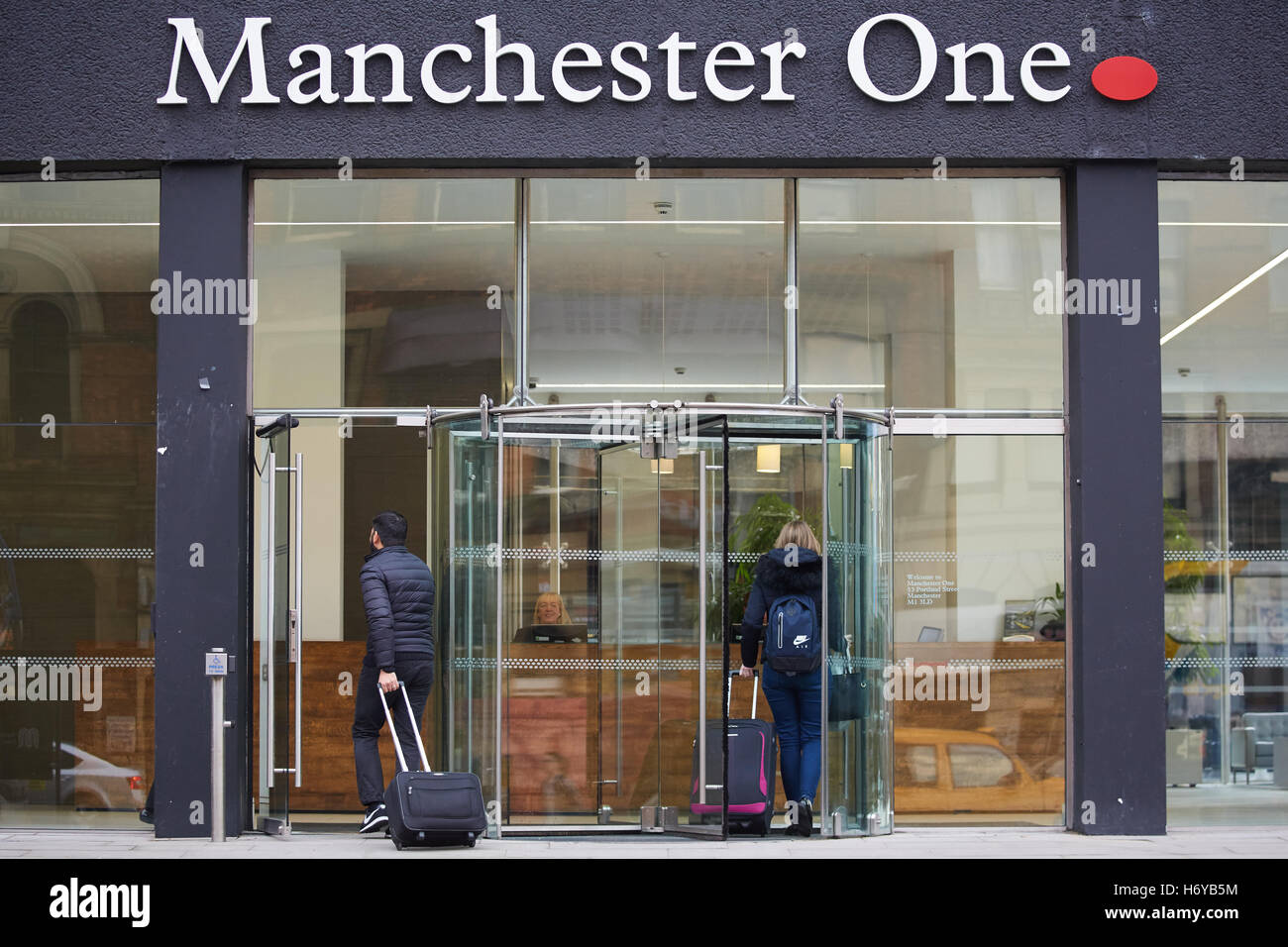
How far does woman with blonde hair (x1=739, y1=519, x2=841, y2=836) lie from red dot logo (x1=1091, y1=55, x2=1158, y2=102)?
3344mm

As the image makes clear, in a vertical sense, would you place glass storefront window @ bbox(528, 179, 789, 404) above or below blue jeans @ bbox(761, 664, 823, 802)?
above

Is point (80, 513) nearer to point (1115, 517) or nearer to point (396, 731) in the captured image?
point (396, 731)

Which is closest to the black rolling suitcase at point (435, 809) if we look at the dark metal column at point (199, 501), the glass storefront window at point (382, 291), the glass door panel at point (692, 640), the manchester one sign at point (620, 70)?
the glass door panel at point (692, 640)

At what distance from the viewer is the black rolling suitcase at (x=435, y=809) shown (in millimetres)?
8828

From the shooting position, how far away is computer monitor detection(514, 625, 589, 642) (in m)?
9.79

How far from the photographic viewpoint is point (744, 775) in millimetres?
9617

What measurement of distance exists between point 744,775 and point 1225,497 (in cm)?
362

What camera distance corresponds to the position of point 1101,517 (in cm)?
1005

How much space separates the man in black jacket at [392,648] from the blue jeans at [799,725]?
2.08 metres

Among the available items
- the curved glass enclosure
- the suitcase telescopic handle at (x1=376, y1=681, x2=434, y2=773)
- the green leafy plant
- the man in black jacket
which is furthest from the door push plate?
the green leafy plant

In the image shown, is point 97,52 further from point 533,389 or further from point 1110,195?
point 1110,195

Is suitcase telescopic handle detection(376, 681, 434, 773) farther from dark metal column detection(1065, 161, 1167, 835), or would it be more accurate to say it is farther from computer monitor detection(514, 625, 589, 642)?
dark metal column detection(1065, 161, 1167, 835)

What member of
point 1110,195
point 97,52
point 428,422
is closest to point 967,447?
point 1110,195

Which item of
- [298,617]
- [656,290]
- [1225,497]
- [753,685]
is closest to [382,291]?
[656,290]
